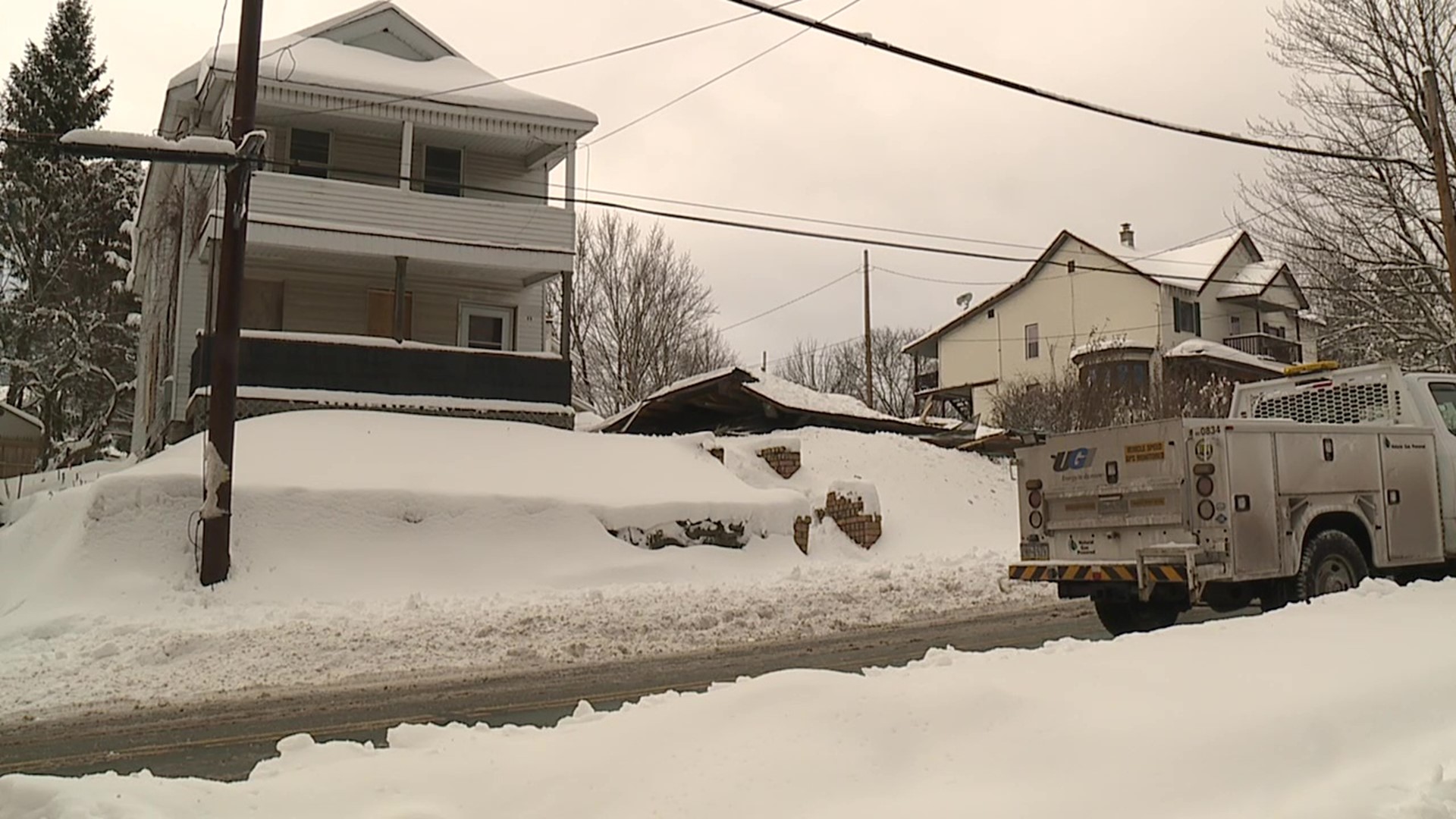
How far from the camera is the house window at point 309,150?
22172mm

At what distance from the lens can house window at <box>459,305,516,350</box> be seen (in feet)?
78.8

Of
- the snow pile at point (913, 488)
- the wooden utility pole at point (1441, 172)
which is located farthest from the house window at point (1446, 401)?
the wooden utility pole at point (1441, 172)

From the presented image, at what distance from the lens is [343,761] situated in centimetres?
477

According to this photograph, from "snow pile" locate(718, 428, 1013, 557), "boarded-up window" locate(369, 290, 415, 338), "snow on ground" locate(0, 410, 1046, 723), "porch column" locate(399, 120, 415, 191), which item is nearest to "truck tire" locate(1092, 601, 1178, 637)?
"snow on ground" locate(0, 410, 1046, 723)

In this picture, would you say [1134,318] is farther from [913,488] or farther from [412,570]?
[412,570]

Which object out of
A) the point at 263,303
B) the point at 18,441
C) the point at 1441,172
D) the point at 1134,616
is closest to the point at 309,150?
the point at 263,303

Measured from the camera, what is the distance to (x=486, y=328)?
24.4 metres

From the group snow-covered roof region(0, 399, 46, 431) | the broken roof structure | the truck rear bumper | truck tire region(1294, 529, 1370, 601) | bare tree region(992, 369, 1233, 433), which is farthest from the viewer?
snow-covered roof region(0, 399, 46, 431)

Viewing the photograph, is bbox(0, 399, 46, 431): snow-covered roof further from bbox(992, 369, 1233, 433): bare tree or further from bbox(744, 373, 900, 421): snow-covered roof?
bbox(992, 369, 1233, 433): bare tree

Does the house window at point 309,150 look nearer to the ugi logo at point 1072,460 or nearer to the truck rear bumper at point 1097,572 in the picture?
the ugi logo at point 1072,460

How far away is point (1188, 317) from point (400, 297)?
33.6 meters

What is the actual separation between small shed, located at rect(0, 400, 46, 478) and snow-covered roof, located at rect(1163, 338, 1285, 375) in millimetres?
36799

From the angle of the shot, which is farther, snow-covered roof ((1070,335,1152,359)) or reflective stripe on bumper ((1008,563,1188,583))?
snow-covered roof ((1070,335,1152,359))

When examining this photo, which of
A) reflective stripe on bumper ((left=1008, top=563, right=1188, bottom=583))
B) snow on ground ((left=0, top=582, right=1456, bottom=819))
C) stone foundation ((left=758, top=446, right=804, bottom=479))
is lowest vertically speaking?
snow on ground ((left=0, top=582, right=1456, bottom=819))
